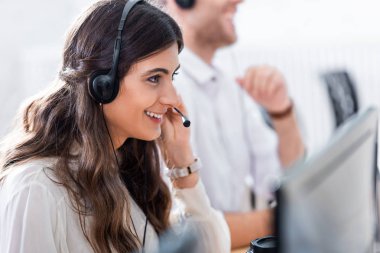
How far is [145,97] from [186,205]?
337mm

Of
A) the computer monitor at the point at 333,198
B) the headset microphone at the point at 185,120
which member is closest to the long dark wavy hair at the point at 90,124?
the headset microphone at the point at 185,120

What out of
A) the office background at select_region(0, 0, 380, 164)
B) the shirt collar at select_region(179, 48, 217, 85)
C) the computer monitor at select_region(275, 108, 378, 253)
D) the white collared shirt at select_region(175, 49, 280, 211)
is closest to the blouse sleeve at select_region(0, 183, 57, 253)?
the computer monitor at select_region(275, 108, 378, 253)

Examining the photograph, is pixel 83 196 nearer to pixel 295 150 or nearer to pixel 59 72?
pixel 59 72

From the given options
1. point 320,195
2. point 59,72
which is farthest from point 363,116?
point 59,72

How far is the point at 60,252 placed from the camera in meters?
1.30

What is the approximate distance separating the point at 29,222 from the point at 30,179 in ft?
0.29

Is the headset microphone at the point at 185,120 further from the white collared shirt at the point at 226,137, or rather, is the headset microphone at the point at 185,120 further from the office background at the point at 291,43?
the office background at the point at 291,43

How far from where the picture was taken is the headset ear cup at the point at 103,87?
135cm

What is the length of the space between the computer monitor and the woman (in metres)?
0.45

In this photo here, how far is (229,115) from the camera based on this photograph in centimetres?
227

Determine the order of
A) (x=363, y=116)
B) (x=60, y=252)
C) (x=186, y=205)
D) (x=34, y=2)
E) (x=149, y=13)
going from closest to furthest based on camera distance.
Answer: (x=363, y=116) < (x=60, y=252) < (x=149, y=13) < (x=186, y=205) < (x=34, y=2)

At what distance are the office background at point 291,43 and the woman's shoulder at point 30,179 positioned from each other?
6.62 feet

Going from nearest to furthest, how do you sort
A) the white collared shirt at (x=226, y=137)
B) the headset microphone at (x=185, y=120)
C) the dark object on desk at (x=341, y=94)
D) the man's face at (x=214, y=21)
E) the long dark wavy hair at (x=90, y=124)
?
1. the long dark wavy hair at (x=90, y=124)
2. the headset microphone at (x=185, y=120)
3. the white collared shirt at (x=226, y=137)
4. the man's face at (x=214, y=21)
5. the dark object on desk at (x=341, y=94)

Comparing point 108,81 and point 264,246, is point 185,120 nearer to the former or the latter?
point 108,81
